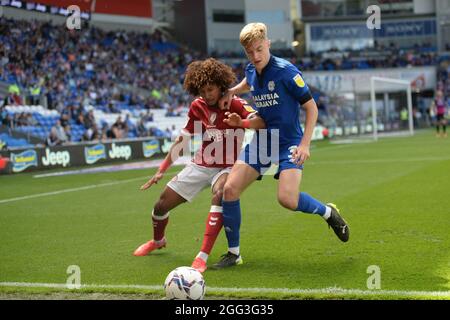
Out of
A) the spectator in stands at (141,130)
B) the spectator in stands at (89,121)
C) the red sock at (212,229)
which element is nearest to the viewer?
the red sock at (212,229)

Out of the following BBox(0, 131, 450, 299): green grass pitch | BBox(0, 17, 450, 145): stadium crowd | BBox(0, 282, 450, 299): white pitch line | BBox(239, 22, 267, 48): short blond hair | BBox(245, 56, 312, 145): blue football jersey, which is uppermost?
BBox(0, 17, 450, 145): stadium crowd

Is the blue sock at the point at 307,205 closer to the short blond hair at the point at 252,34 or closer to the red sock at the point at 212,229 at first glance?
the red sock at the point at 212,229

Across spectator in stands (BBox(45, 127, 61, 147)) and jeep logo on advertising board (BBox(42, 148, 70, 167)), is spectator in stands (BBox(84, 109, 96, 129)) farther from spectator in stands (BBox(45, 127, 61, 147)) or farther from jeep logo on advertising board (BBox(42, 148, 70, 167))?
jeep logo on advertising board (BBox(42, 148, 70, 167))

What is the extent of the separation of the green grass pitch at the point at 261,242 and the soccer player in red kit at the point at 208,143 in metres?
0.48

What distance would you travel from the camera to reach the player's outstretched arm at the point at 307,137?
6.00m

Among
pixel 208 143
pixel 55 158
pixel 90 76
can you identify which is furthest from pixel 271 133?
pixel 90 76

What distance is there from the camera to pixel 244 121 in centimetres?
620

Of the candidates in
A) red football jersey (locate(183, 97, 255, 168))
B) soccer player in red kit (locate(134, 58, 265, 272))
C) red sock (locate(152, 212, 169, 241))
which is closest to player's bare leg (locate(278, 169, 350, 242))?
soccer player in red kit (locate(134, 58, 265, 272))

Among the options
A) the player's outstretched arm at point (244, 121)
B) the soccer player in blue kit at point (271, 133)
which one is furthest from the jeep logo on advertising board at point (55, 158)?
the player's outstretched arm at point (244, 121)

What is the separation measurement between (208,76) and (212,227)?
1.43 meters

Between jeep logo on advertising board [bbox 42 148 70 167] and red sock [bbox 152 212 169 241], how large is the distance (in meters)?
15.5

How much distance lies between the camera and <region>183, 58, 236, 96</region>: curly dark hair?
6211 millimetres
